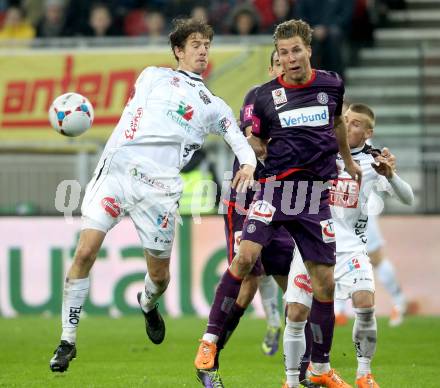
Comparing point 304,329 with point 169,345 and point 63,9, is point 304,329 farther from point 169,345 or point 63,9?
point 63,9

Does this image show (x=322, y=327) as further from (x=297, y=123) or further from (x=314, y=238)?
(x=297, y=123)

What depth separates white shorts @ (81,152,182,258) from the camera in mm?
8711

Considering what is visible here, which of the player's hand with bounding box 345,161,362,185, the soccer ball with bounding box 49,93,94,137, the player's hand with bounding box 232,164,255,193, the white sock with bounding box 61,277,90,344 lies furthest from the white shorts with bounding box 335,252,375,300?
the soccer ball with bounding box 49,93,94,137

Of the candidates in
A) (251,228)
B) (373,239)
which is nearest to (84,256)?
(251,228)

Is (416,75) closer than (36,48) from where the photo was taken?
No

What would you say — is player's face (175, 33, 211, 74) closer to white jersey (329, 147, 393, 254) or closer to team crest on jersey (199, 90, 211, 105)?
team crest on jersey (199, 90, 211, 105)

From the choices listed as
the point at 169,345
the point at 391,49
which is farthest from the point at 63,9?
the point at 169,345

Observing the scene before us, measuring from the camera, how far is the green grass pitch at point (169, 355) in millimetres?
9172

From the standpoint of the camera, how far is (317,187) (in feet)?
26.9

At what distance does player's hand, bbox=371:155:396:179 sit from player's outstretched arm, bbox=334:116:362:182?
136 mm

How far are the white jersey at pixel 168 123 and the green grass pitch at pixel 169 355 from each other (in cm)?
173

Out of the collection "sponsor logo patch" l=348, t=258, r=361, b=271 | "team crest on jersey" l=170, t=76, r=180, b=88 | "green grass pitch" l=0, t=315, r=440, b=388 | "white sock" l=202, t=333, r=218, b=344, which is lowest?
"green grass pitch" l=0, t=315, r=440, b=388

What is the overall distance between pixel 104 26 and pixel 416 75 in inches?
195

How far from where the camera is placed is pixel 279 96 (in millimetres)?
8180
